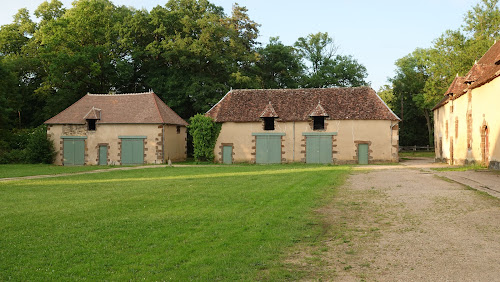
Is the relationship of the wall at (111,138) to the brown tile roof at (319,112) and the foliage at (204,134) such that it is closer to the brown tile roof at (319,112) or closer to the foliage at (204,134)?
the foliage at (204,134)

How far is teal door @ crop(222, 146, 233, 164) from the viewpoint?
34125mm

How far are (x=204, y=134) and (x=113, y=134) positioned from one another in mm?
7477

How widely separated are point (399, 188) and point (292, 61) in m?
35.3

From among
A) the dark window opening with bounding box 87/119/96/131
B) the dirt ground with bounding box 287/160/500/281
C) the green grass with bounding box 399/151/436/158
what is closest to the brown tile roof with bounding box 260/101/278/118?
the dark window opening with bounding box 87/119/96/131

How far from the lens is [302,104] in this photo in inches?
1345

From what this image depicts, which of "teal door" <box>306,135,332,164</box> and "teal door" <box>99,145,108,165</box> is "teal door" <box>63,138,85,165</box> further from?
"teal door" <box>306,135,332,164</box>

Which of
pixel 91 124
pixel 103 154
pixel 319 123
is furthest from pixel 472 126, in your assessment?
pixel 91 124

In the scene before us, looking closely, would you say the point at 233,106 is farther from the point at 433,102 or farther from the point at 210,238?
the point at 210,238

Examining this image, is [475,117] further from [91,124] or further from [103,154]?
[91,124]

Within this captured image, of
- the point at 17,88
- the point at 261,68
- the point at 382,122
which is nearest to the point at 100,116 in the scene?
the point at 17,88

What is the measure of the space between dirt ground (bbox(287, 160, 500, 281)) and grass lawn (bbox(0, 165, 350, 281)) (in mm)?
488

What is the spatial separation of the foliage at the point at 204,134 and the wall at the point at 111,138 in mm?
2565

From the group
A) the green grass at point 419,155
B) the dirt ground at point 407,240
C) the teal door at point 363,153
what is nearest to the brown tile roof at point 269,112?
the teal door at point 363,153

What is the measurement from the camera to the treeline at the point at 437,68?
1576 inches
